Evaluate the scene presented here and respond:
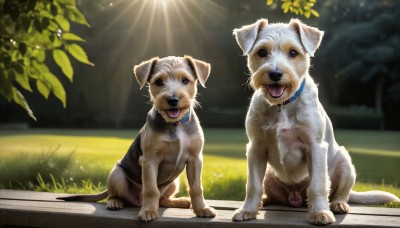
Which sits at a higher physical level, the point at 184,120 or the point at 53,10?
the point at 53,10

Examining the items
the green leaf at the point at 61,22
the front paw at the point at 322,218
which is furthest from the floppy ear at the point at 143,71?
the front paw at the point at 322,218

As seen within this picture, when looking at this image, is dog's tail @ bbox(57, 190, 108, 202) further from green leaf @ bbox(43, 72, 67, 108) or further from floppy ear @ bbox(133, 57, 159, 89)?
green leaf @ bbox(43, 72, 67, 108)

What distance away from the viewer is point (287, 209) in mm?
3910

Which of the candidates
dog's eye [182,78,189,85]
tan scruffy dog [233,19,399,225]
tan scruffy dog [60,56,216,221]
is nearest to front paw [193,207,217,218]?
tan scruffy dog [60,56,216,221]

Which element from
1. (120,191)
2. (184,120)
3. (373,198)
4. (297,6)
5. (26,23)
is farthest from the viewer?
(297,6)

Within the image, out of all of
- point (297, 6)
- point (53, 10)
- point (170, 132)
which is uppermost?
point (297, 6)

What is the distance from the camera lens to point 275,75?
125 inches

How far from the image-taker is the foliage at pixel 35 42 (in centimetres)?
297

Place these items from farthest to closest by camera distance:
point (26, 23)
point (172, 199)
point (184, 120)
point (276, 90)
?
point (172, 199)
point (184, 120)
point (276, 90)
point (26, 23)

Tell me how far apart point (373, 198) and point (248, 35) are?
1.90 metres

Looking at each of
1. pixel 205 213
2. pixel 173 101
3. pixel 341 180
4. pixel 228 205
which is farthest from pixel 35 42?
pixel 341 180

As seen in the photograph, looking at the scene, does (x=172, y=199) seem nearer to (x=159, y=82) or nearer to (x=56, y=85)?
(x=159, y=82)

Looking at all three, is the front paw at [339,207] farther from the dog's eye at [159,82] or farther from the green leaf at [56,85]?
the green leaf at [56,85]

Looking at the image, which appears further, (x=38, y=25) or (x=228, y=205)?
(x=228, y=205)
